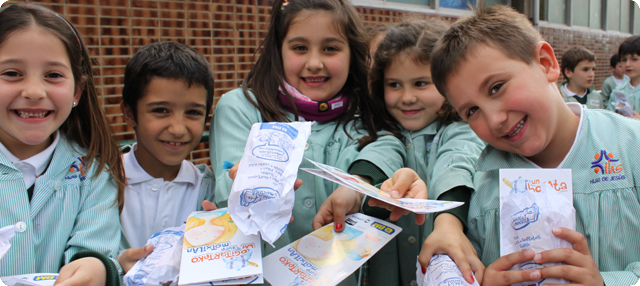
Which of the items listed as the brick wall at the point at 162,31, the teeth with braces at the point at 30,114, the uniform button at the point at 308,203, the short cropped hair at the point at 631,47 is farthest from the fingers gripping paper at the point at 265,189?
the short cropped hair at the point at 631,47

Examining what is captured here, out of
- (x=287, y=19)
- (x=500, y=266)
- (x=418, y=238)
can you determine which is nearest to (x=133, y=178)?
(x=287, y=19)

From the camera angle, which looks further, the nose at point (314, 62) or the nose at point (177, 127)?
the nose at point (314, 62)

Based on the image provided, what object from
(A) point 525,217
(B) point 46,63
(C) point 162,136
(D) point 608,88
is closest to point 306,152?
(C) point 162,136

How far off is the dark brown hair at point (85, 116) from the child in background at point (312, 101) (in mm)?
445

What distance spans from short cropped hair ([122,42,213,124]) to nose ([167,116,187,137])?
175 mm

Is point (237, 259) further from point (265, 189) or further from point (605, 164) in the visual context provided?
point (605, 164)

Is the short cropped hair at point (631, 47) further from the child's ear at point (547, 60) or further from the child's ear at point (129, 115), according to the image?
the child's ear at point (129, 115)

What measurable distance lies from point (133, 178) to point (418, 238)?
1392 millimetres

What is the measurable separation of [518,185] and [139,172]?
1.63 metres

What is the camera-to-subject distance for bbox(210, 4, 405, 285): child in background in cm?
195

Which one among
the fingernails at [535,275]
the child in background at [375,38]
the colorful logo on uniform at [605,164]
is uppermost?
the child in background at [375,38]

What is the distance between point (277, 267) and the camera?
1437 mm

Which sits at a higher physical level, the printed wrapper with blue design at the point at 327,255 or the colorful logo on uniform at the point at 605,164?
the colorful logo on uniform at the point at 605,164

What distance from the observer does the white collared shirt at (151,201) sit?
74.8 inches
